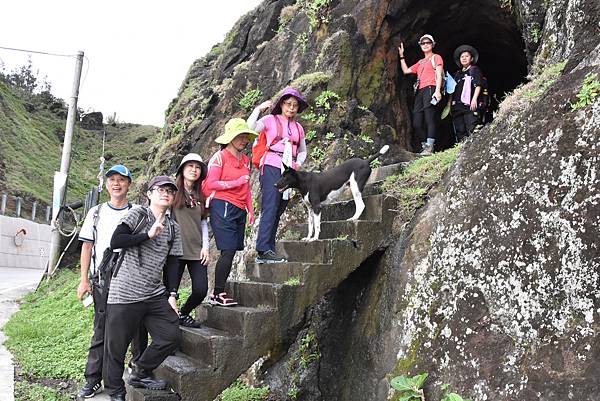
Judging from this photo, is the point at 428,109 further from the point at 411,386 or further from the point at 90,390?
the point at 90,390

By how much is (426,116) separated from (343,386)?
15.4 ft

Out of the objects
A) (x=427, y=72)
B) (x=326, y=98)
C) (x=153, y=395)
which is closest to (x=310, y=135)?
(x=326, y=98)

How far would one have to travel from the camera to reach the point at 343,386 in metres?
5.77

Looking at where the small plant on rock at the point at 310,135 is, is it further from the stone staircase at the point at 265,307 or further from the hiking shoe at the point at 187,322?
the hiking shoe at the point at 187,322

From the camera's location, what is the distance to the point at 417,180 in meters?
6.16

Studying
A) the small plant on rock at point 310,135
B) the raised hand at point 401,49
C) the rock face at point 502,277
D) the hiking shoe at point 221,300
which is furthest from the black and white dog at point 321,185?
the raised hand at point 401,49

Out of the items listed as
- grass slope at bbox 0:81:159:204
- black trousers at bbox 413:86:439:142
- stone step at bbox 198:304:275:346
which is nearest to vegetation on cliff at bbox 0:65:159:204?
grass slope at bbox 0:81:159:204

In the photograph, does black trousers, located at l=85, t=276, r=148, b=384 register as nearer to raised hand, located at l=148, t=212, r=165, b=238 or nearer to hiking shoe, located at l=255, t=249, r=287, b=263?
raised hand, located at l=148, t=212, r=165, b=238

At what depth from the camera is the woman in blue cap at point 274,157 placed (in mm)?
5910

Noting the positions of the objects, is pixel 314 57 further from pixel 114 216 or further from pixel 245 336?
pixel 245 336

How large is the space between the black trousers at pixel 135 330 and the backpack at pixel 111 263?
36 centimetres

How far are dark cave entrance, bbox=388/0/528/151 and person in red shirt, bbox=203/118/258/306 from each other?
517 cm

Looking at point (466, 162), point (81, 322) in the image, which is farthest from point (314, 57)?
point (81, 322)

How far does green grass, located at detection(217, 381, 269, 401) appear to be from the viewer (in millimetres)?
6715
